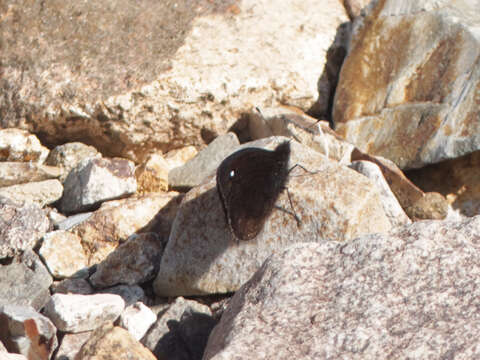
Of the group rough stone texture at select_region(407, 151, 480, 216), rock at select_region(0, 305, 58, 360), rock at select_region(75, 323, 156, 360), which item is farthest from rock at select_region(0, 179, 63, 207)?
rough stone texture at select_region(407, 151, 480, 216)

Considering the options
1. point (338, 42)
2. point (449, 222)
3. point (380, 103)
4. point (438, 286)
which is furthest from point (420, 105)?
point (438, 286)

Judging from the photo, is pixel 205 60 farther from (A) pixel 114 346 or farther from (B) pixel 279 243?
→ (A) pixel 114 346

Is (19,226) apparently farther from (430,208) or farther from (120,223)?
(430,208)

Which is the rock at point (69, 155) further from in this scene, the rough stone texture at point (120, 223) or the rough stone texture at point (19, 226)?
the rough stone texture at point (120, 223)

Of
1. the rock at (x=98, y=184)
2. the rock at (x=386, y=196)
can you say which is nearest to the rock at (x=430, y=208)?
the rock at (x=386, y=196)

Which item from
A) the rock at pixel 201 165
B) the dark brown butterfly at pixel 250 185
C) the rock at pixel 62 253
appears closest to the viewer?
the dark brown butterfly at pixel 250 185

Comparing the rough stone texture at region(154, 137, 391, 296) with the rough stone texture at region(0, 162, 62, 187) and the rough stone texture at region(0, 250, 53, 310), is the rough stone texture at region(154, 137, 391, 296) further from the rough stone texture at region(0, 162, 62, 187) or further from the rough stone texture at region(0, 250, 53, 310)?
the rough stone texture at region(0, 162, 62, 187)
